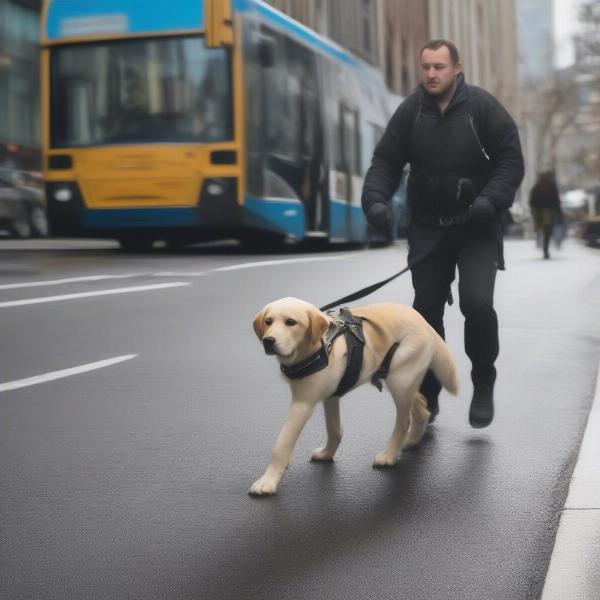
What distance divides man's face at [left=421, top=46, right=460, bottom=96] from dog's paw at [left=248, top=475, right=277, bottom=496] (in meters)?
1.92

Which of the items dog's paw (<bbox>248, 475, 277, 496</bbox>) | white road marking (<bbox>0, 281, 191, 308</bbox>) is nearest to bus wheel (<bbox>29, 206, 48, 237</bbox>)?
white road marking (<bbox>0, 281, 191, 308</bbox>)

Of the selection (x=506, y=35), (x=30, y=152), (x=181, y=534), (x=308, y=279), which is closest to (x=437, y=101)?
(x=181, y=534)

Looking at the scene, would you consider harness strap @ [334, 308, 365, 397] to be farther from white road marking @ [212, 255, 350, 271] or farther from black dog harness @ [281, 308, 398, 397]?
white road marking @ [212, 255, 350, 271]

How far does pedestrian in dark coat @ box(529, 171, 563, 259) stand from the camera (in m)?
26.0

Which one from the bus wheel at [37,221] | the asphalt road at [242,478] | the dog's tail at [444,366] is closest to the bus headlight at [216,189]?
the asphalt road at [242,478]

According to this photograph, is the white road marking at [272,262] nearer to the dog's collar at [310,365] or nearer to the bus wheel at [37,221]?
the bus wheel at [37,221]

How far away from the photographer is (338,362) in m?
5.19

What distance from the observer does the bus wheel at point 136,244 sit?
23.9 meters

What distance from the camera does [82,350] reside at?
9.73 meters

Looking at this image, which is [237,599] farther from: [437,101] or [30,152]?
[30,152]

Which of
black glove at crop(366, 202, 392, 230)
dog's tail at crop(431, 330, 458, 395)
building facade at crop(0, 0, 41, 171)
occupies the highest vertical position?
building facade at crop(0, 0, 41, 171)

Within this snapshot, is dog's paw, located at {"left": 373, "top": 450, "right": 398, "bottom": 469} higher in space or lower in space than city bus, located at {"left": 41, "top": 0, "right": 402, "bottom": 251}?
lower

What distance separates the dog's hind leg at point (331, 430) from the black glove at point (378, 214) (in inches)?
35.4

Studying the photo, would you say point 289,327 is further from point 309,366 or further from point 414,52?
point 414,52
